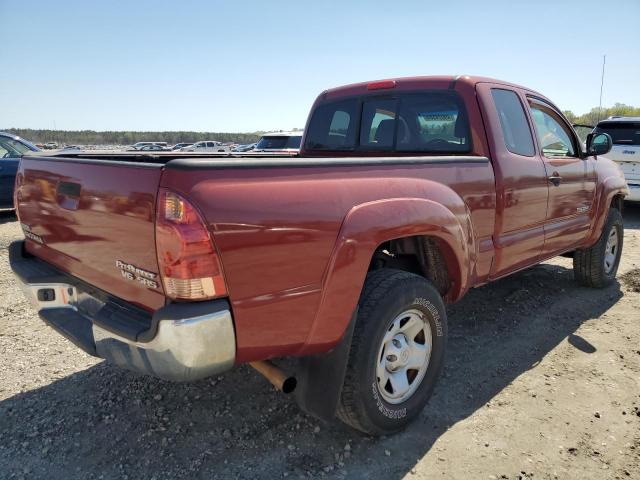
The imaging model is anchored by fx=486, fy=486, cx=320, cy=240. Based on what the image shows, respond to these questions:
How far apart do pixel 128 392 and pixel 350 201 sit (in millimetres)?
1956

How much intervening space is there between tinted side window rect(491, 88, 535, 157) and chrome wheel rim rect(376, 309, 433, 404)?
60.5 inches

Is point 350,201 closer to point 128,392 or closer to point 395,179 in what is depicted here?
point 395,179

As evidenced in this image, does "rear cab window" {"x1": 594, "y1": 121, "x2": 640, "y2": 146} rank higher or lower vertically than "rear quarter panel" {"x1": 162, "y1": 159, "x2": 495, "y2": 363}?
higher

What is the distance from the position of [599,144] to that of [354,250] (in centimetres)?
333

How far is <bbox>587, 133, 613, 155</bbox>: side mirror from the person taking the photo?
4.36m

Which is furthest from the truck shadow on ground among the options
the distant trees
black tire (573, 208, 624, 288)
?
the distant trees

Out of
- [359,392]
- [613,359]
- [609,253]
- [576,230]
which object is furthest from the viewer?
[609,253]

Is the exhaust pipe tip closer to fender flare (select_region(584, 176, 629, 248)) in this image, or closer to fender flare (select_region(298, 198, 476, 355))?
fender flare (select_region(298, 198, 476, 355))

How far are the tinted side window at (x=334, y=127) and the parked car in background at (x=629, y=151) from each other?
285 inches

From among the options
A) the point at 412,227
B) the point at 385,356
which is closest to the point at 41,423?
the point at 385,356

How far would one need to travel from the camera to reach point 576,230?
434 centimetres

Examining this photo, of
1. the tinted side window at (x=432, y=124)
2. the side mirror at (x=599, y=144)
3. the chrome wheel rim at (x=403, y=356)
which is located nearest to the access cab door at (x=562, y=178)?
the side mirror at (x=599, y=144)

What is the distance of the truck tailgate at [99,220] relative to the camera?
1911mm

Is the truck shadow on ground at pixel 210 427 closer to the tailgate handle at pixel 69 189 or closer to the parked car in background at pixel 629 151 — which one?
the tailgate handle at pixel 69 189
